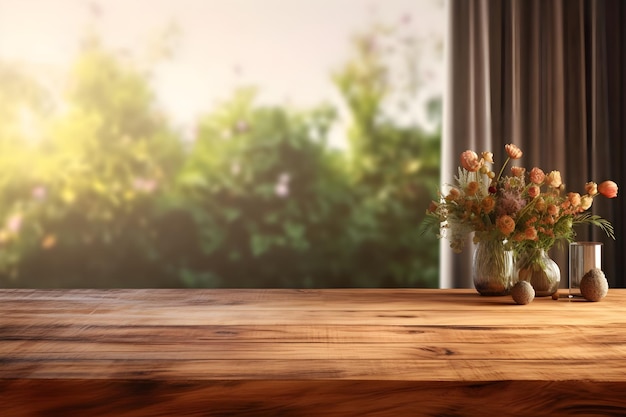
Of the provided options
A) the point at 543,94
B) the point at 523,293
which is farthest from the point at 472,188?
the point at 543,94

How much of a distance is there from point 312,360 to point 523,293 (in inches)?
31.1

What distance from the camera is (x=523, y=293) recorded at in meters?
1.82

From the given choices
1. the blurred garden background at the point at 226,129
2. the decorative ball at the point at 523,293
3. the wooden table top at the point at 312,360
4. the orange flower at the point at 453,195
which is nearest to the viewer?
the wooden table top at the point at 312,360

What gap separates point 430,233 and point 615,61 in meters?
1.28

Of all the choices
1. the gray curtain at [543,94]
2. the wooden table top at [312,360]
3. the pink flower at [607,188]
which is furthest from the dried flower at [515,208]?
the gray curtain at [543,94]

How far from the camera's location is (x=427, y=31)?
425cm

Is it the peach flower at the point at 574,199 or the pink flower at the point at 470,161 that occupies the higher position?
the pink flower at the point at 470,161

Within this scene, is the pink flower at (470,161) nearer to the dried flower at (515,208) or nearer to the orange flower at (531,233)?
the dried flower at (515,208)

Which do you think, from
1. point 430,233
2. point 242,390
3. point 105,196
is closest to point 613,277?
point 430,233

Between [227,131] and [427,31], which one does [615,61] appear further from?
[227,131]

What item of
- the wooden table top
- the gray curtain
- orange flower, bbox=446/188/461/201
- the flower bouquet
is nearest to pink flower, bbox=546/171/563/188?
the flower bouquet

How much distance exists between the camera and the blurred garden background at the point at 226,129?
412 centimetres

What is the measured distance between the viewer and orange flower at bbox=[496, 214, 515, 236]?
1875 mm

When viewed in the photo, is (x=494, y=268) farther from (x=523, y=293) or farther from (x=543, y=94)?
(x=543, y=94)
